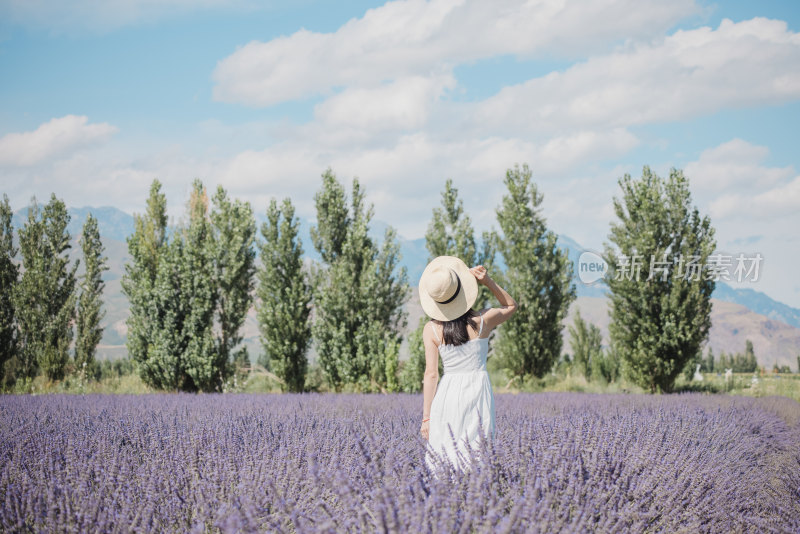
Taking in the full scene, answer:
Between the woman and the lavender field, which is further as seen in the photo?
the woman

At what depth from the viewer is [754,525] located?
352 centimetres

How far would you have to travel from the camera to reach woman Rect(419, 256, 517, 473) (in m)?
3.95

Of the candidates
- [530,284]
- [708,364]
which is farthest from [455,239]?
[708,364]

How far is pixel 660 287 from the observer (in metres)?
15.1

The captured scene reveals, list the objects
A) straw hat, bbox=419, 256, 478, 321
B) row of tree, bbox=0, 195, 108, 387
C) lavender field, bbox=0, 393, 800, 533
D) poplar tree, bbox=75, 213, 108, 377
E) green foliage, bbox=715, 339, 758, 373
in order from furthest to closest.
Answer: green foliage, bbox=715, 339, 758, 373, poplar tree, bbox=75, 213, 108, 377, row of tree, bbox=0, 195, 108, 387, straw hat, bbox=419, 256, 478, 321, lavender field, bbox=0, 393, 800, 533

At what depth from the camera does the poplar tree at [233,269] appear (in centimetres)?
1563

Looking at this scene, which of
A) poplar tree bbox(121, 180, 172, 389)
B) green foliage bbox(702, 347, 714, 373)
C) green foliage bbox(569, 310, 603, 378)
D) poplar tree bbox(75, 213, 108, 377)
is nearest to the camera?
poplar tree bbox(121, 180, 172, 389)

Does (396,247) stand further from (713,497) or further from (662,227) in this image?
(713,497)

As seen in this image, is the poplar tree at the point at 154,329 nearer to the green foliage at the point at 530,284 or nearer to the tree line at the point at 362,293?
the tree line at the point at 362,293

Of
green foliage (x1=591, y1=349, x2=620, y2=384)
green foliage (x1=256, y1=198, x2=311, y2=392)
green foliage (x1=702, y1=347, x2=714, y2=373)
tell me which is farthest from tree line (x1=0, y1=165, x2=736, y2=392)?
green foliage (x1=702, y1=347, x2=714, y2=373)

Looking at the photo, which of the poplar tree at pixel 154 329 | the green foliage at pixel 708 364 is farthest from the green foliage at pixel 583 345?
the green foliage at pixel 708 364

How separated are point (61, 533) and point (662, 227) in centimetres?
1548

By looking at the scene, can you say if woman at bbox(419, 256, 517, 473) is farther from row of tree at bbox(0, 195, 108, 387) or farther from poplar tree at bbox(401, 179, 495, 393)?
row of tree at bbox(0, 195, 108, 387)

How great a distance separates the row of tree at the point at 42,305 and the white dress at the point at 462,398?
16.4 metres
